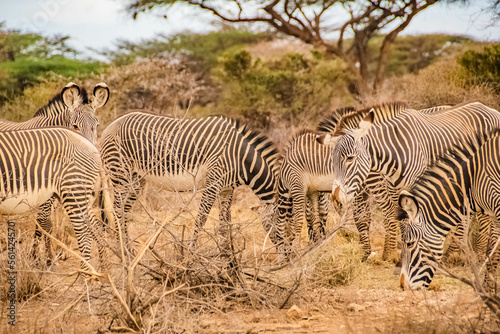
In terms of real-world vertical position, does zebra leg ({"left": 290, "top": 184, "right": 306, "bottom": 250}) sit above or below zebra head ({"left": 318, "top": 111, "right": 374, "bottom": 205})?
below

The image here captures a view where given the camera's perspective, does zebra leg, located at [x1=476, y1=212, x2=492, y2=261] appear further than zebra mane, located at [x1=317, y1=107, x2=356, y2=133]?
No

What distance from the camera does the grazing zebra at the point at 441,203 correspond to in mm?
4645

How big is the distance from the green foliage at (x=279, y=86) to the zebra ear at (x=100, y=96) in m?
6.50

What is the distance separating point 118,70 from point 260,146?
951cm

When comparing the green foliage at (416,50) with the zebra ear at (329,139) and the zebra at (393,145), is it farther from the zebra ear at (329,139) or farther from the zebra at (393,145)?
the zebra ear at (329,139)

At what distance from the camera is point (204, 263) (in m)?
4.53

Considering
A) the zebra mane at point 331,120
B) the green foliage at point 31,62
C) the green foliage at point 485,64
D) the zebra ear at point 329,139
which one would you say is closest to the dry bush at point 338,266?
the zebra ear at point 329,139

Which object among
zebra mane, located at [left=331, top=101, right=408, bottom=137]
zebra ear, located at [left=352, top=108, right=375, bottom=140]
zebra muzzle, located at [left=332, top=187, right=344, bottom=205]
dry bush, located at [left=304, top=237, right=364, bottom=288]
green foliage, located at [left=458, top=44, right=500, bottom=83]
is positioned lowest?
dry bush, located at [left=304, top=237, right=364, bottom=288]

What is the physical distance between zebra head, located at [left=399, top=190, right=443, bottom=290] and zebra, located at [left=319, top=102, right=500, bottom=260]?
1222 millimetres

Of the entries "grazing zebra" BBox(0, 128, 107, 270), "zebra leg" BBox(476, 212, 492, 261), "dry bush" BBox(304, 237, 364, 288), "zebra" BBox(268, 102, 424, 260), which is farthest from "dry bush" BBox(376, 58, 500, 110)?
"grazing zebra" BBox(0, 128, 107, 270)

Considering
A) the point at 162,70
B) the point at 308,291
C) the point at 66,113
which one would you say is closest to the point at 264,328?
the point at 308,291

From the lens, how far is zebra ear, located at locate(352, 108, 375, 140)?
19.8ft

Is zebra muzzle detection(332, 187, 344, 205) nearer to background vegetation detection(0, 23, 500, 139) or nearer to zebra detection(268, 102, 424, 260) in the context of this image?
zebra detection(268, 102, 424, 260)

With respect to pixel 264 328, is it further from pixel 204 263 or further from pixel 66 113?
pixel 66 113
